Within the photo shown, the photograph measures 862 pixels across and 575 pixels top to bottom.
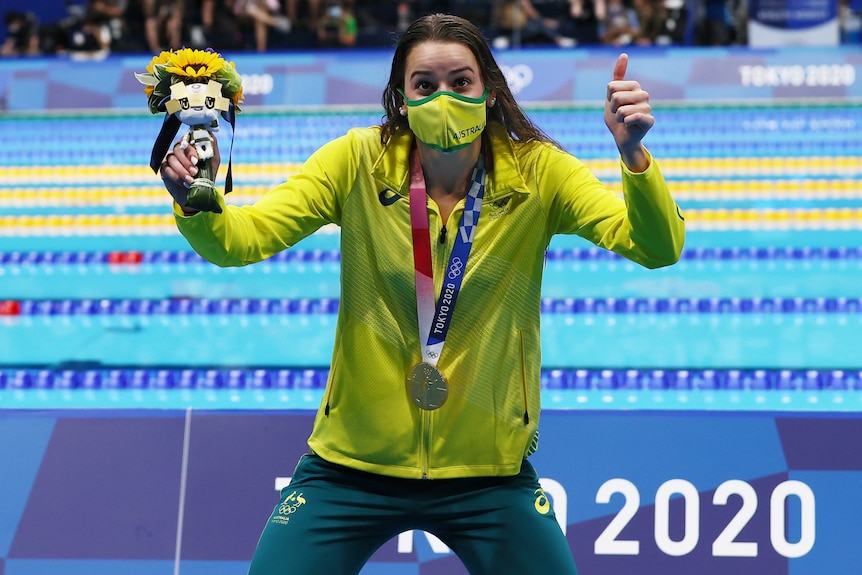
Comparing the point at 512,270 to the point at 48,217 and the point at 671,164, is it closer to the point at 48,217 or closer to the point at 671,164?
the point at 48,217

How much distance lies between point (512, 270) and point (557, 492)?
916 millimetres

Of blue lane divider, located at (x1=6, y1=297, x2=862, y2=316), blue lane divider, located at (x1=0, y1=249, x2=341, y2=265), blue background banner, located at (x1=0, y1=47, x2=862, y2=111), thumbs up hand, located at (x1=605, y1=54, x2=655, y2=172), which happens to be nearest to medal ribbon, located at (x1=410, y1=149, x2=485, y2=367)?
thumbs up hand, located at (x1=605, y1=54, x2=655, y2=172)

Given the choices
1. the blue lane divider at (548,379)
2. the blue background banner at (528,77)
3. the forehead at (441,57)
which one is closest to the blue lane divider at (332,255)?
the blue lane divider at (548,379)

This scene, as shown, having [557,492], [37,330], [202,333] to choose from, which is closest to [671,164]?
[202,333]

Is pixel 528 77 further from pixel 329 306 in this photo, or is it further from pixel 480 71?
pixel 480 71

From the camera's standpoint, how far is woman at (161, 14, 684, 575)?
1.70 m

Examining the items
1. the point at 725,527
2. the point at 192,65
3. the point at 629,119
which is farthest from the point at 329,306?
the point at 629,119

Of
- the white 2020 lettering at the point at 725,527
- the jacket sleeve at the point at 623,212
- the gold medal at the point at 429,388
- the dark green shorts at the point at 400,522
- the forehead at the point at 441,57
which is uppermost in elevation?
the forehead at the point at 441,57

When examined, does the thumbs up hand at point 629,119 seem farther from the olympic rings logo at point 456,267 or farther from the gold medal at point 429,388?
the gold medal at point 429,388

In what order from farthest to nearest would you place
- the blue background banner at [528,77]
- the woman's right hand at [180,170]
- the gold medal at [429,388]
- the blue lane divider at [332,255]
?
the blue background banner at [528,77] < the blue lane divider at [332,255] < the gold medal at [429,388] < the woman's right hand at [180,170]

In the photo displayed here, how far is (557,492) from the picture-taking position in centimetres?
253

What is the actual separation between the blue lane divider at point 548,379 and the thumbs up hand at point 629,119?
2.69m

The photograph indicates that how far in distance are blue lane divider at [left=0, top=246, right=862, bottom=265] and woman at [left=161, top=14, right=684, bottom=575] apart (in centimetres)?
418

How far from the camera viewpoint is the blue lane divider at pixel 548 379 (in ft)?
14.0
